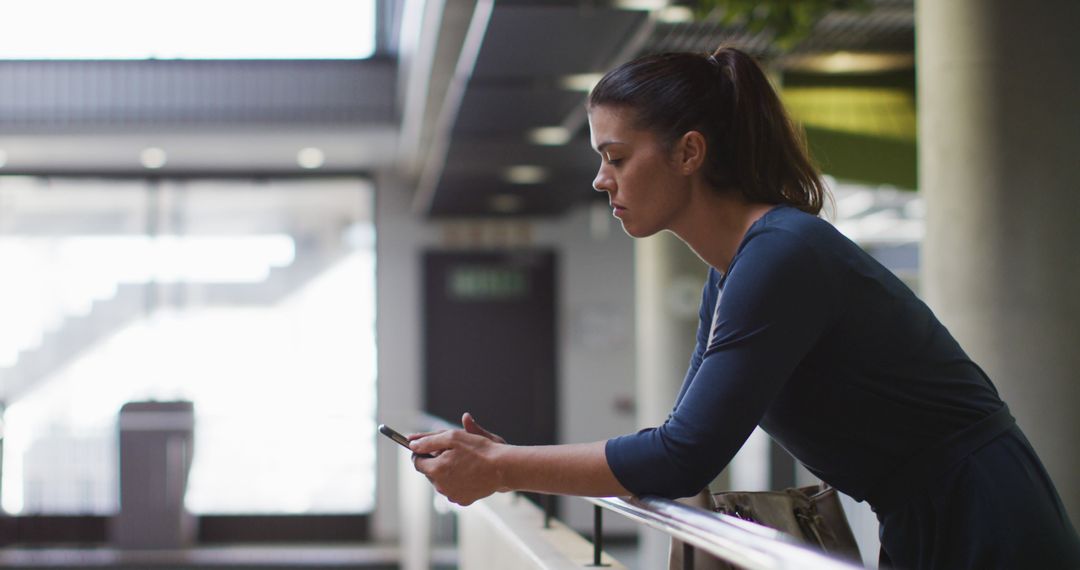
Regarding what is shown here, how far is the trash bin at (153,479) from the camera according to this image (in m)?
8.58

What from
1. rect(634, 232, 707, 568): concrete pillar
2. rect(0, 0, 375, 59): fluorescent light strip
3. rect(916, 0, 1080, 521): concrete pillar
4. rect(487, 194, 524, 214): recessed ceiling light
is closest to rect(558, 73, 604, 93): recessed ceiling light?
rect(634, 232, 707, 568): concrete pillar

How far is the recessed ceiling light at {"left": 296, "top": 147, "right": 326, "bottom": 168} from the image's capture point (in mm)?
9425

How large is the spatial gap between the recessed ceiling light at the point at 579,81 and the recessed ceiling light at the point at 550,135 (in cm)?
90

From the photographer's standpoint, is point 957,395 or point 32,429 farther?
point 32,429

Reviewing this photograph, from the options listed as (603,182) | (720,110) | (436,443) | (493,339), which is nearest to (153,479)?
(493,339)

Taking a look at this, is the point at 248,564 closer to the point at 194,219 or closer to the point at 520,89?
the point at 194,219

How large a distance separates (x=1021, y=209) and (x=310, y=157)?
780 centimetres

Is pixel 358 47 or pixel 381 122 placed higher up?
pixel 358 47

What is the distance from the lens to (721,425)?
47.3 inches

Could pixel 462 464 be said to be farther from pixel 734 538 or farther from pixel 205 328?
pixel 205 328

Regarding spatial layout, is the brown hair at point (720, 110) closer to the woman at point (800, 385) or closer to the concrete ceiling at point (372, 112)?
the woman at point (800, 385)

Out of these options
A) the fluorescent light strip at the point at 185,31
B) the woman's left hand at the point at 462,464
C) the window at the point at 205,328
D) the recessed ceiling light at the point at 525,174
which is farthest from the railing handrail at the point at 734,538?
the window at the point at 205,328

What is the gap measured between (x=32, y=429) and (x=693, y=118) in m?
9.63

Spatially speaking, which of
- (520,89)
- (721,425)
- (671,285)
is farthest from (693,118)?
(671,285)
